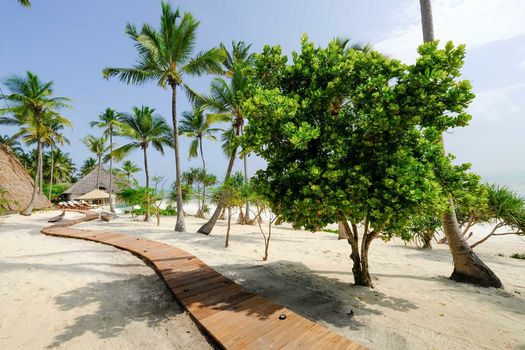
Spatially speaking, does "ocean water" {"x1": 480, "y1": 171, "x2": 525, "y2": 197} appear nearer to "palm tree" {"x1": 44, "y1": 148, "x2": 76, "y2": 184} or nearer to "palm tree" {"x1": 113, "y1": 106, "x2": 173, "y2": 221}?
"palm tree" {"x1": 113, "y1": 106, "x2": 173, "y2": 221}

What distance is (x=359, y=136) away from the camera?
14.5ft

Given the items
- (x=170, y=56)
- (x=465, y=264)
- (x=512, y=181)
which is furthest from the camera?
(x=512, y=181)

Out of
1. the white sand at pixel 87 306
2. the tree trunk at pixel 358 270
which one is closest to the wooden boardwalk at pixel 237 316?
the white sand at pixel 87 306

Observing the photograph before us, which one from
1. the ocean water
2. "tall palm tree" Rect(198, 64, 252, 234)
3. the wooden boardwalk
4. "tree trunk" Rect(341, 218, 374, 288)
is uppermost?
the ocean water

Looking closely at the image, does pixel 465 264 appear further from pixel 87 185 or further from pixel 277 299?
pixel 87 185

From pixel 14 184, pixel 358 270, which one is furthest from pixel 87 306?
pixel 14 184

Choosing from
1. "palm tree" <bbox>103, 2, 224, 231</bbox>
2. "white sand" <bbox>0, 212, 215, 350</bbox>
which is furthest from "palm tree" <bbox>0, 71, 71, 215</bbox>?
"white sand" <bbox>0, 212, 215, 350</bbox>

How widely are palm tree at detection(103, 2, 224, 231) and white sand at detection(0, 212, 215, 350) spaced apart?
21.9 feet

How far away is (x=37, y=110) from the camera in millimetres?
18906

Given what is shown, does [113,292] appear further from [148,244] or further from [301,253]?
[301,253]

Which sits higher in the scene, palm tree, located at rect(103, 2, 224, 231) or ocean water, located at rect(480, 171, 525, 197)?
ocean water, located at rect(480, 171, 525, 197)

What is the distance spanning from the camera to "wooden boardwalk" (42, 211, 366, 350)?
10.2 feet

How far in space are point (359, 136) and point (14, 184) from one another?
99.2 feet

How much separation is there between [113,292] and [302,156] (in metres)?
4.72
